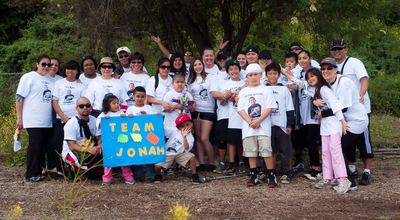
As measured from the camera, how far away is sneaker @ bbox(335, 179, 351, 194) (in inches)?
210

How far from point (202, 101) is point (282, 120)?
149 centimetres

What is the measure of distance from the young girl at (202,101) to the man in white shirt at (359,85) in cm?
219

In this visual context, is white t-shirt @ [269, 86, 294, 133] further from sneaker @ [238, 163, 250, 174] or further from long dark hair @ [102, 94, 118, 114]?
long dark hair @ [102, 94, 118, 114]

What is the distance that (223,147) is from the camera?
688 cm

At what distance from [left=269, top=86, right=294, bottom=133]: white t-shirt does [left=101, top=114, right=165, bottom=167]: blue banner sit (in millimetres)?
1791

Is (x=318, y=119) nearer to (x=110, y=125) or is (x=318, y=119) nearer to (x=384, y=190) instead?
(x=384, y=190)

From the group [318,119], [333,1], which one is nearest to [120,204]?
[318,119]

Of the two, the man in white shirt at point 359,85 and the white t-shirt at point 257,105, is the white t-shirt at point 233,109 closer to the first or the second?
the white t-shirt at point 257,105

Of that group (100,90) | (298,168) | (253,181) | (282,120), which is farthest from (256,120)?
(100,90)

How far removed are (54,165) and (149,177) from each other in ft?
6.03

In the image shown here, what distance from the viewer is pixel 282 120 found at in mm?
6020

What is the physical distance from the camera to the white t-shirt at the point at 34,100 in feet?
20.1

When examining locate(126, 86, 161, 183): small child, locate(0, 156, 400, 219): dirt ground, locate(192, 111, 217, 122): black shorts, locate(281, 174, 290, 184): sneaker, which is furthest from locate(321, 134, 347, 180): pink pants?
locate(126, 86, 161, 183): small child

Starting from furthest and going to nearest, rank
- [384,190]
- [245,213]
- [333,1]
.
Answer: [333,1], [384,190], [245,213]
